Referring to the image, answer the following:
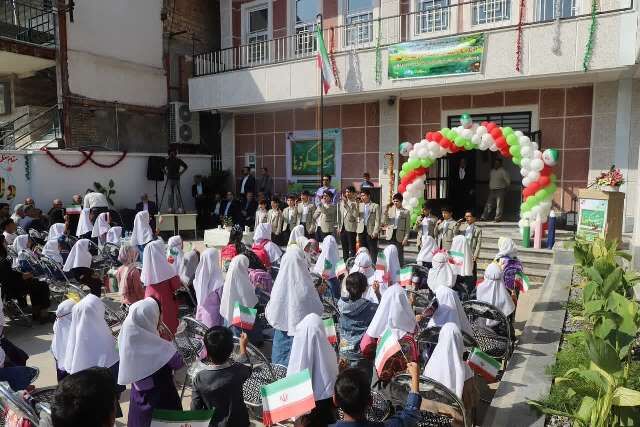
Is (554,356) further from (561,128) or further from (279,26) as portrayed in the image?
(279,26)

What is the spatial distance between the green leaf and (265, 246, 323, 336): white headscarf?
2.18 metres

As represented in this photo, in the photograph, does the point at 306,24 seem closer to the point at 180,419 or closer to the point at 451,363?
the point at 451,363

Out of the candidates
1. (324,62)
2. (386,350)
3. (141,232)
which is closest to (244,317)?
(386,350)

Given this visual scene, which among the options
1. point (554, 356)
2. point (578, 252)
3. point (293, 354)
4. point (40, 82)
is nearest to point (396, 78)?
point (578, 252)

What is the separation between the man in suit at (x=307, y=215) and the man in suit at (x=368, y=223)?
128cm

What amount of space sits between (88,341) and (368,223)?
6052 mm

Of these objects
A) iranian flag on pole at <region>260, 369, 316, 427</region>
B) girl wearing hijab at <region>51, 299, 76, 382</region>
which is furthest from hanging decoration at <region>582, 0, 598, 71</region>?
girl wearing hijab at <region>51, 299, 76, 382</region>

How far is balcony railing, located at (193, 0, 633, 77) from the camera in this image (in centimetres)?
1017

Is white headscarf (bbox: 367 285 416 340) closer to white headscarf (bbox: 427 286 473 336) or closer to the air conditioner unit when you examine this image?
white headscarf (bbox: 427 286 473 336)

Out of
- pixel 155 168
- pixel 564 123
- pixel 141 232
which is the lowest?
pixel 141 232

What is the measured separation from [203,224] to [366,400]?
42.1ft

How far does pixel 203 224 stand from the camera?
14.5 meters

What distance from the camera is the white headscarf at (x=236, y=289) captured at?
177 inches

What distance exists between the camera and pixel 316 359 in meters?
2.94
